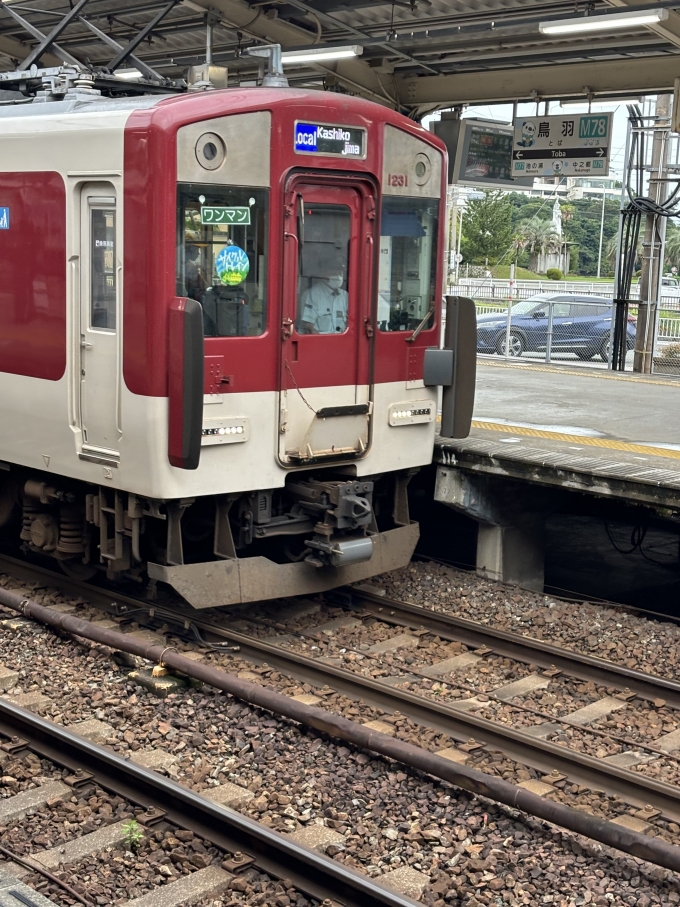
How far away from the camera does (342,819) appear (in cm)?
550

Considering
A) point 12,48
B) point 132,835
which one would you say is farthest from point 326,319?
point 12,48

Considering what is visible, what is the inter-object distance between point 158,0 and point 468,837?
10.7 metres

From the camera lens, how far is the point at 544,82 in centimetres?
1385

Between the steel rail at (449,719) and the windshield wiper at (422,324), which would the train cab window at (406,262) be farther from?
the steel rail at (449,719)

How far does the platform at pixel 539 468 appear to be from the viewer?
8.76 meters

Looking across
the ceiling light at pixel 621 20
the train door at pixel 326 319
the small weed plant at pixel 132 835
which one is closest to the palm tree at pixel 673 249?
the ceiling light at pixel 621 20

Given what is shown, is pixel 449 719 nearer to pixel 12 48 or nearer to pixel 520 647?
pixel 520 647

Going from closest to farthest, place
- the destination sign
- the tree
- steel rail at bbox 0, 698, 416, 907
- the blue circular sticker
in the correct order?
1. steel rail at bbox 0, 698, 416, 907
2. the blue circular sticker
3. the destination sign
4. the tree

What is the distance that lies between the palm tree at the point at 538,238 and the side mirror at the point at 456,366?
202ft

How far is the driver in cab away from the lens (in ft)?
26.0

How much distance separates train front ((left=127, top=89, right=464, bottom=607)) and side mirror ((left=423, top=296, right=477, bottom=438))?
0.30 feet

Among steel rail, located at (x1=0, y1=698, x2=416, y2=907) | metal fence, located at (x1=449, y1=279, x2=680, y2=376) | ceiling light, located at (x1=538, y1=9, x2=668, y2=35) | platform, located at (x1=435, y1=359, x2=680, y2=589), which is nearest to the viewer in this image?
steel rail, located at (x1=0, y1=698, x2=416, y2=907)

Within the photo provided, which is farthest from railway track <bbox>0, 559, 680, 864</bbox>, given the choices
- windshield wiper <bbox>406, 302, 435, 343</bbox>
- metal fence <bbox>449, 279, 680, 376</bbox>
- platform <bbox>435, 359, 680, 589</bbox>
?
metal fence <bbox>449, 279, 680, 376</bbox>

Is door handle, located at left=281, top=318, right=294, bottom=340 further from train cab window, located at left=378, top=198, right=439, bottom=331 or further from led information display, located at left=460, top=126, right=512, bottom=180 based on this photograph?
led information display, located at left=460, top=126, right=512, bottom=180
